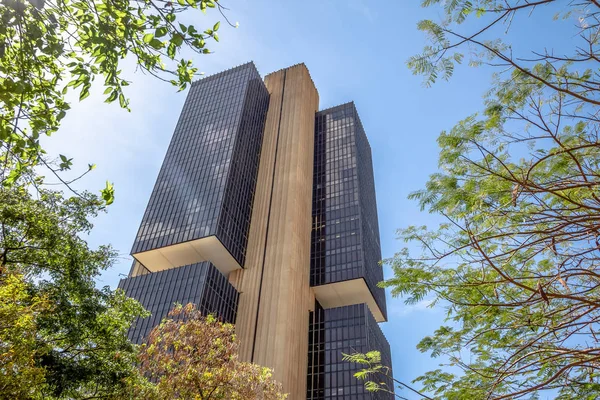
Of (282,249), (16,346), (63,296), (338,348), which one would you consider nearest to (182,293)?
(282,249)

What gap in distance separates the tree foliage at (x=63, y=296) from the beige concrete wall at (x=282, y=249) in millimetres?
34035

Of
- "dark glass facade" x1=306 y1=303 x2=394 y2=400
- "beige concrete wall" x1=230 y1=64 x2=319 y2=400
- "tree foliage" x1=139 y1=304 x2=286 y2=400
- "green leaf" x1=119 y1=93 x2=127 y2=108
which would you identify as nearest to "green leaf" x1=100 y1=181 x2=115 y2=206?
"green leaf" x1=119 y1=93 x2=127 y2=108

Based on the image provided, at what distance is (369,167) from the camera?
271 feet

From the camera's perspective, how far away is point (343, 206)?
65938mm

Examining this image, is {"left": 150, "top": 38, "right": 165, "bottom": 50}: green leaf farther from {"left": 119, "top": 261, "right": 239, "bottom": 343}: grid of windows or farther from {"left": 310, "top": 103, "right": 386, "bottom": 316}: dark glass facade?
{"left": 310, "top": 103, "right": 386, "bottom": 316}: dark glass facade

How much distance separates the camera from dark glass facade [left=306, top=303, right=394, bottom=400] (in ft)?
162

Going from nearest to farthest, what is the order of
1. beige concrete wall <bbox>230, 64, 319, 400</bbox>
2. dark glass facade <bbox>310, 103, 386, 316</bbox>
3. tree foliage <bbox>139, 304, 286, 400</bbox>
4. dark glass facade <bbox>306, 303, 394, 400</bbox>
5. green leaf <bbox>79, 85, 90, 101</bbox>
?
green leaf <bbox>79, 85, 90, 101</bbox>
tree foliage <bbox>139, 304, 286, 400</bbox>
beige concrete wall <bbox>230, 64, 319, 400</bbox>
dark glass facade <bbox>306, 303, 394, 400</bbox>
dark glass facade <bbox>310, 103, 386, 316</bbox>

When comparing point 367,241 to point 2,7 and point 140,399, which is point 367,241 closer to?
point 140,399

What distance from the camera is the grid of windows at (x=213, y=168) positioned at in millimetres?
56219

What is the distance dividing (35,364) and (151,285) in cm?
4442

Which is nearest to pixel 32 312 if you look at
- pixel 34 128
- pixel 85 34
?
pixel 34 128

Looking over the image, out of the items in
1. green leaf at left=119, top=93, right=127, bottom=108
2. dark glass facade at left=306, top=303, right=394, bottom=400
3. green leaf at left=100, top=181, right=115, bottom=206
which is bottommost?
green leaf at left=100, top=181, right=115, bottom=206

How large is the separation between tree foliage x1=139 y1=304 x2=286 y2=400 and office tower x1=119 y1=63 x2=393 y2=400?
101 ft

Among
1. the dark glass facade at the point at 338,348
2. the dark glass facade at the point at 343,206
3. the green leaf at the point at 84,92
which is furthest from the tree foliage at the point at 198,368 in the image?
the dark glass facade at the point at 343,206
